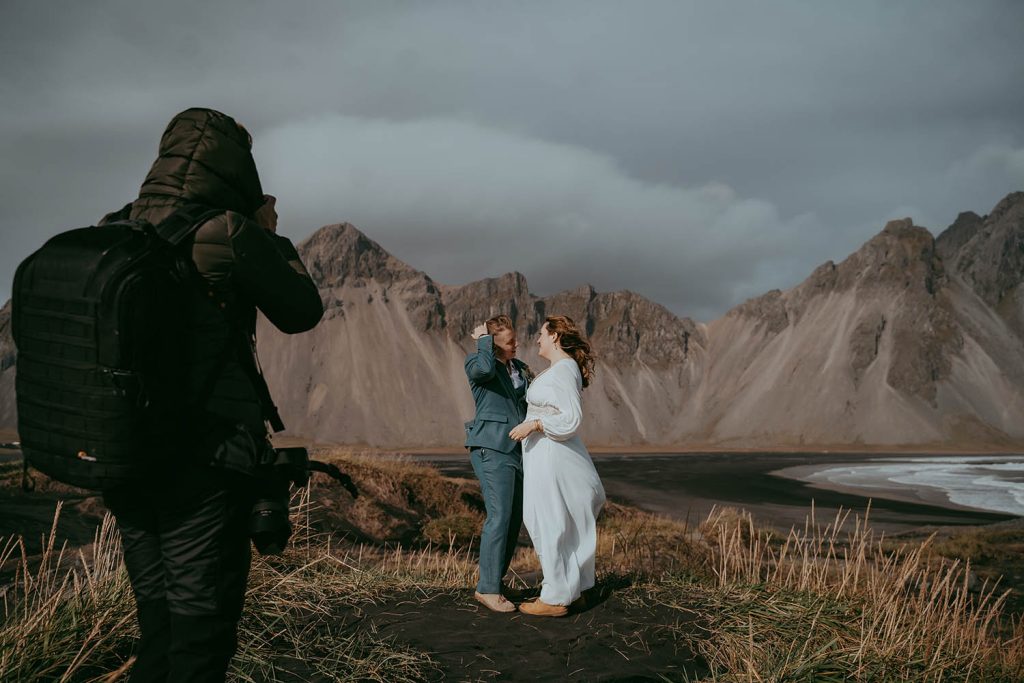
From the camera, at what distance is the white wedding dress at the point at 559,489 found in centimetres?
508

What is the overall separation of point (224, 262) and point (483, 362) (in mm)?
3269

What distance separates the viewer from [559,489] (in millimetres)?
5207

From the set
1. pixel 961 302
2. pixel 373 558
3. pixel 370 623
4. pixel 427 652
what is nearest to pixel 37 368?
pixel 427 652

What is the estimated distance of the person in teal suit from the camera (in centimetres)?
515

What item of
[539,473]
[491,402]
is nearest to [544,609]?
[539,473]

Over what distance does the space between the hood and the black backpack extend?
1.05 ft

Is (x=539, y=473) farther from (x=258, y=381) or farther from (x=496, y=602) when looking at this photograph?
(x=258, y=381)

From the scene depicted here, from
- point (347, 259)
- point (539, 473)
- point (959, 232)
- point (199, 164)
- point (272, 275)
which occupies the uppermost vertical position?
point (959, 232)

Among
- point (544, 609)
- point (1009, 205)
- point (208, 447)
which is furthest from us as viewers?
point (1009, 205)

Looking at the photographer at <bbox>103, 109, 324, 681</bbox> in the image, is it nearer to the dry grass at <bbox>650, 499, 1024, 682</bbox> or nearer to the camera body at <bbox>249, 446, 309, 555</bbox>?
the camera body at <bbox>249, 446, 309, 555</bbox>

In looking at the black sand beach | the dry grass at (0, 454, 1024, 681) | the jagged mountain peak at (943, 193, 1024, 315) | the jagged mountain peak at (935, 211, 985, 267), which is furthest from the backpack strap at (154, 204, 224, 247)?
the jagged mountain peak at (935, 211, 985, 267)

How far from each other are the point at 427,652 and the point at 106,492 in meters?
2.38

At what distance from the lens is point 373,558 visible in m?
8.32

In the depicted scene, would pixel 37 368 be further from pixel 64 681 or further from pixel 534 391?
pixel 534 391
